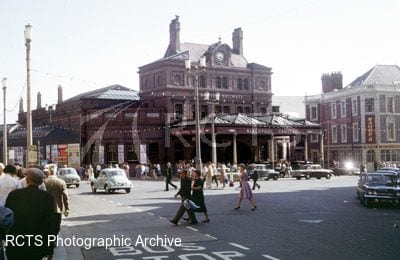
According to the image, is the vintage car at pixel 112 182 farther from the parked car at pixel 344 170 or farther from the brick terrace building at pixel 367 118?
the brick terrace building at pixel 367 118

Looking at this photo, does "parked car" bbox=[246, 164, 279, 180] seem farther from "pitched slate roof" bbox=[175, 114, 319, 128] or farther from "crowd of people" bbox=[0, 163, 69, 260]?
"crowd of people" bbox=[0, 163, 69, 260]

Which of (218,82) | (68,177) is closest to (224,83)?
(218,82)

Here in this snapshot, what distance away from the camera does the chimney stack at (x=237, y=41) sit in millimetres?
67312

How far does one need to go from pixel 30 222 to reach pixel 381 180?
18742 mm

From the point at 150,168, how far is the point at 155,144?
338 centimetres

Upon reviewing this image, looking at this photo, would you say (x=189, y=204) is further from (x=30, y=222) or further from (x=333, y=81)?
(x=333, y=81)

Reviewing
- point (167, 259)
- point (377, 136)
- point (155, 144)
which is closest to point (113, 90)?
point (155, 144)

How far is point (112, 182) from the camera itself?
3114cm

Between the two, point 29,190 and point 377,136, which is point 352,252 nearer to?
point 29,190

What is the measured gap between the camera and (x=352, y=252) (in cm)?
1076

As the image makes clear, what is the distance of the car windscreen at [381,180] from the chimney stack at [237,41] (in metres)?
46.0

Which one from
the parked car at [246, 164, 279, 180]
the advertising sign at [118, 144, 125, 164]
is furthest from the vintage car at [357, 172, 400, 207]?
the advertising sign at [118, 144, 125, 164]


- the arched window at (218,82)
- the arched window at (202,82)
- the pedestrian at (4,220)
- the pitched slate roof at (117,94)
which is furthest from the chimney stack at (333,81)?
the pedestrian at (4,220)

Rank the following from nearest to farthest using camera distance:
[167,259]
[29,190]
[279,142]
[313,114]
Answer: [29,190]
[167,259]
[279,142]
[313,114]
